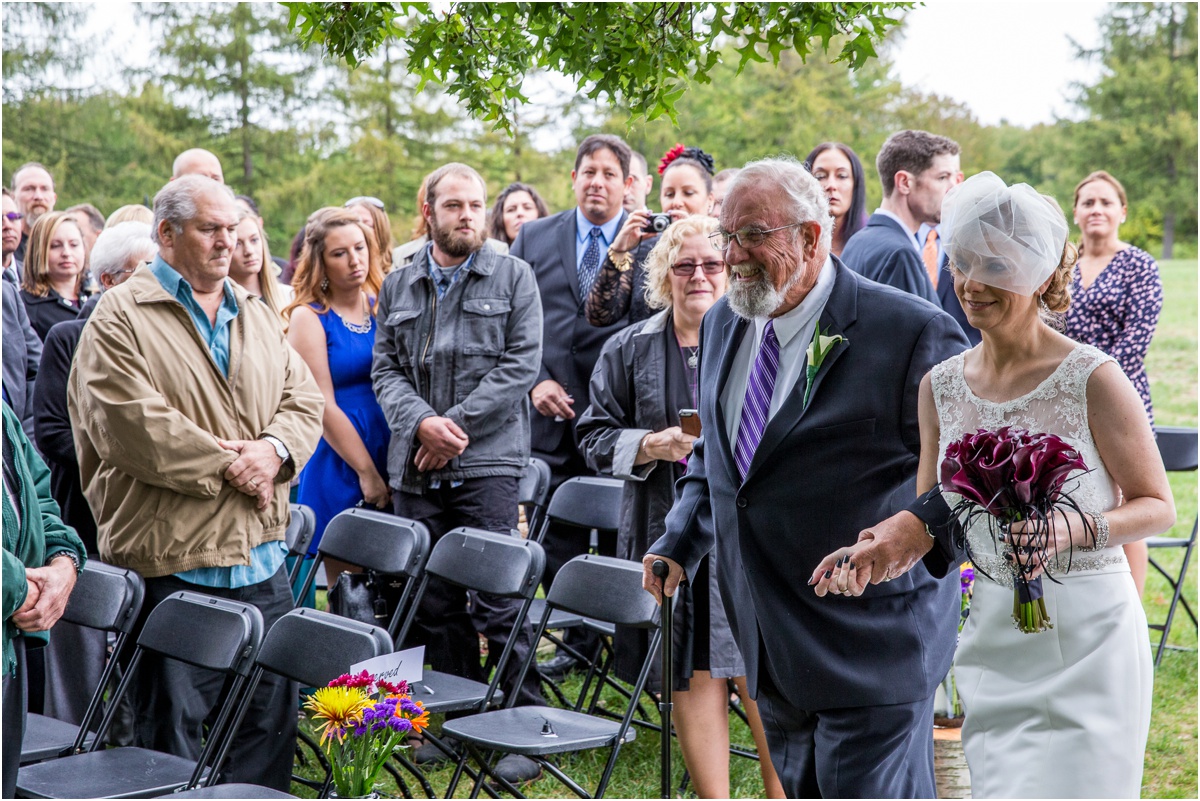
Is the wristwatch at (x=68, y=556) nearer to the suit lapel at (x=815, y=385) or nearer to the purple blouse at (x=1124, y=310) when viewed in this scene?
the suit lapel at (x=815, y=385)

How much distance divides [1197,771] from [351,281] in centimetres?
440

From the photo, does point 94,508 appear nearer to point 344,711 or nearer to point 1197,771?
point 344,711

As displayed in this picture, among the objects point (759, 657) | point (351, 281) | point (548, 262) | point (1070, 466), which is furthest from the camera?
point (548, 262)

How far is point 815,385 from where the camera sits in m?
2.99

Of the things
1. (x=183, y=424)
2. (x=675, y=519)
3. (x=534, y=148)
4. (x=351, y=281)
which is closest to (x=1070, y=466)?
(x=675, y=519)

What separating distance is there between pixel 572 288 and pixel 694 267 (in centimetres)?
202

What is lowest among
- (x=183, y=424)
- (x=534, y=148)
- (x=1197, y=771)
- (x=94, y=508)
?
(x=1197, y=771)

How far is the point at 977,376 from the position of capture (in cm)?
282

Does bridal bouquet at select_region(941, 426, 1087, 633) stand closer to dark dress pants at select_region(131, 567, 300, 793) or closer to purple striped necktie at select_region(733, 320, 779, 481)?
purple striped necktie at select_region(733, 320, 779, 481)

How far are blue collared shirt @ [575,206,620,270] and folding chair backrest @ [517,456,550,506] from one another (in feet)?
3.62

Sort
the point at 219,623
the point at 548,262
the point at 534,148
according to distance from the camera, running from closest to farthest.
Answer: the point at 219,623 < the point at 548,262 < the point at 534,148

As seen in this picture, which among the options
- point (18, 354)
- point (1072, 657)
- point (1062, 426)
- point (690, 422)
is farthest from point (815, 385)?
point (18, 354)

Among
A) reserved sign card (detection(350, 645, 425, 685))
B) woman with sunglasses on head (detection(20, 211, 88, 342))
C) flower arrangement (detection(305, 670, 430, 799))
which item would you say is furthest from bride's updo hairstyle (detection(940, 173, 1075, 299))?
woman with sunglasses on head (detection(20, 211, 88, 342))

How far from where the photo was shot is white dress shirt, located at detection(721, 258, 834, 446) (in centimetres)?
312
